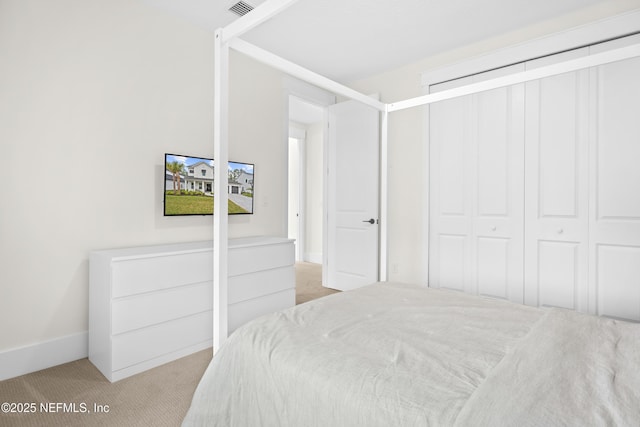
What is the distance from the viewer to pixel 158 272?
2.14 meters

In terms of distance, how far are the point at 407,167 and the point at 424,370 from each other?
2.89 meters

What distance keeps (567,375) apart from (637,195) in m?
2.19

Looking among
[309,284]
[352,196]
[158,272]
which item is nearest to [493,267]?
[352,196]

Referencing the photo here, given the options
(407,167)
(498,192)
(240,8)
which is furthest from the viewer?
(407,167)

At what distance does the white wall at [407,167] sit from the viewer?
3443mm

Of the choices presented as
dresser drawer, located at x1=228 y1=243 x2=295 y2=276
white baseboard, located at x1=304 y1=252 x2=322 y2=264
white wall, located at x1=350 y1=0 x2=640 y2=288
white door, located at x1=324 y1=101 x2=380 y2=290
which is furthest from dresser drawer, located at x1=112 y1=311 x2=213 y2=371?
white baseboard, located at x1=304 y1=252 x2=322 y2=264

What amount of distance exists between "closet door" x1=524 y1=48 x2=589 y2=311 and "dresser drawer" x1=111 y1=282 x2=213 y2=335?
2638mm

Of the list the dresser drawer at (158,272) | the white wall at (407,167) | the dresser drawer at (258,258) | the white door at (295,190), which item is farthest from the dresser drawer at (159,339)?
the white door at (295,190)

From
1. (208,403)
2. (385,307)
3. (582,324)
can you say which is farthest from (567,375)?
(208,403)

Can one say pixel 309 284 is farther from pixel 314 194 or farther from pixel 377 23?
pixel 377 23

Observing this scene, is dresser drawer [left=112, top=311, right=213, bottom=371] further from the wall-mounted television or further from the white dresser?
the wall-mounted television

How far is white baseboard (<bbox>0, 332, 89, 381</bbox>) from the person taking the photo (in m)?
1.97

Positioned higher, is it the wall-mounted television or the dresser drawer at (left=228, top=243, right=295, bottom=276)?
the wall-mounted television

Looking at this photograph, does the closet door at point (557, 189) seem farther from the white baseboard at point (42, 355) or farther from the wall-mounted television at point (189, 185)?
the white baseboard at point (42, 355)
